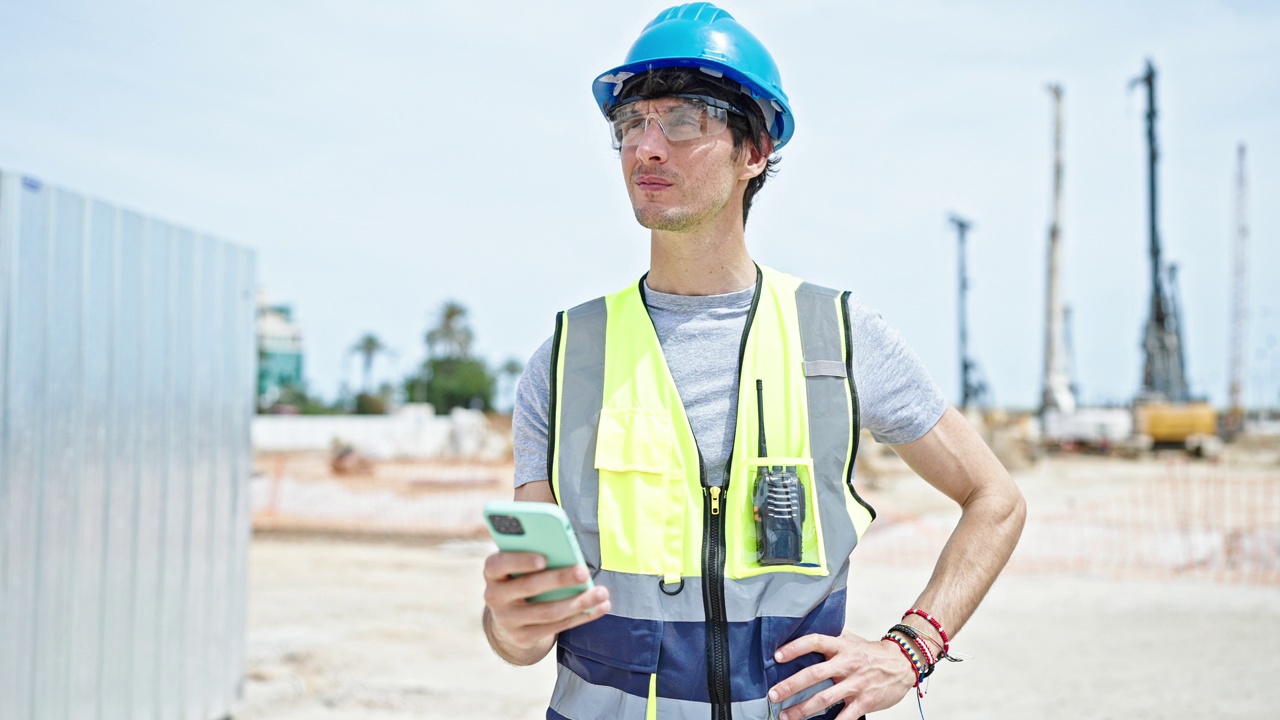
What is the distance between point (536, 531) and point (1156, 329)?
42477 millimetres

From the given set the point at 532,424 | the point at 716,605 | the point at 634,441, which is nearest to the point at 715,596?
the point at 716,605

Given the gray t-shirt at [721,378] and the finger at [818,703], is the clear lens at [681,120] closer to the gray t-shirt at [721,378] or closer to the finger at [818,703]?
the gray t-shirt at [721,378]

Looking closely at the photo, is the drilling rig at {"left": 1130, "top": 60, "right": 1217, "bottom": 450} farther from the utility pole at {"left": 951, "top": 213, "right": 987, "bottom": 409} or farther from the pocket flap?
the pocket flap

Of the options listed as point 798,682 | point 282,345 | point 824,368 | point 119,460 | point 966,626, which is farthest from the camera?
point 282,345

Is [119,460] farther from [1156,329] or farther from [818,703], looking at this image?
[1156,329]

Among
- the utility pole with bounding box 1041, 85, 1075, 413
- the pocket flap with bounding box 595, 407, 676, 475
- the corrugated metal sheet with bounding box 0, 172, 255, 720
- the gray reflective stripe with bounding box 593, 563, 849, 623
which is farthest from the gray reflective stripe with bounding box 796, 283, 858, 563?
the utility pole with bounding box 1041, 85, 1075, 413

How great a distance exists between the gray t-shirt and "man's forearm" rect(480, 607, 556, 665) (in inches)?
14.4

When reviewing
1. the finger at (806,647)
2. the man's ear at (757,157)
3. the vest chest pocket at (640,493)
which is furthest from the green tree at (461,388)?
the finger at (806,647)

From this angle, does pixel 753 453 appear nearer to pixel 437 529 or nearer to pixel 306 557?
pixel 306 557

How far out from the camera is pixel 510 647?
1.91 metres

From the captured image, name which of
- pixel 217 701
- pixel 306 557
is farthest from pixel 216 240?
pixel 306 557

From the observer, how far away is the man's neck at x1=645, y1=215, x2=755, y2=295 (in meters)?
2.28

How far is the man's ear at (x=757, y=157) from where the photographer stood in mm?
2357

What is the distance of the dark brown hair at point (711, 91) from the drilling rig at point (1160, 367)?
118 feet
